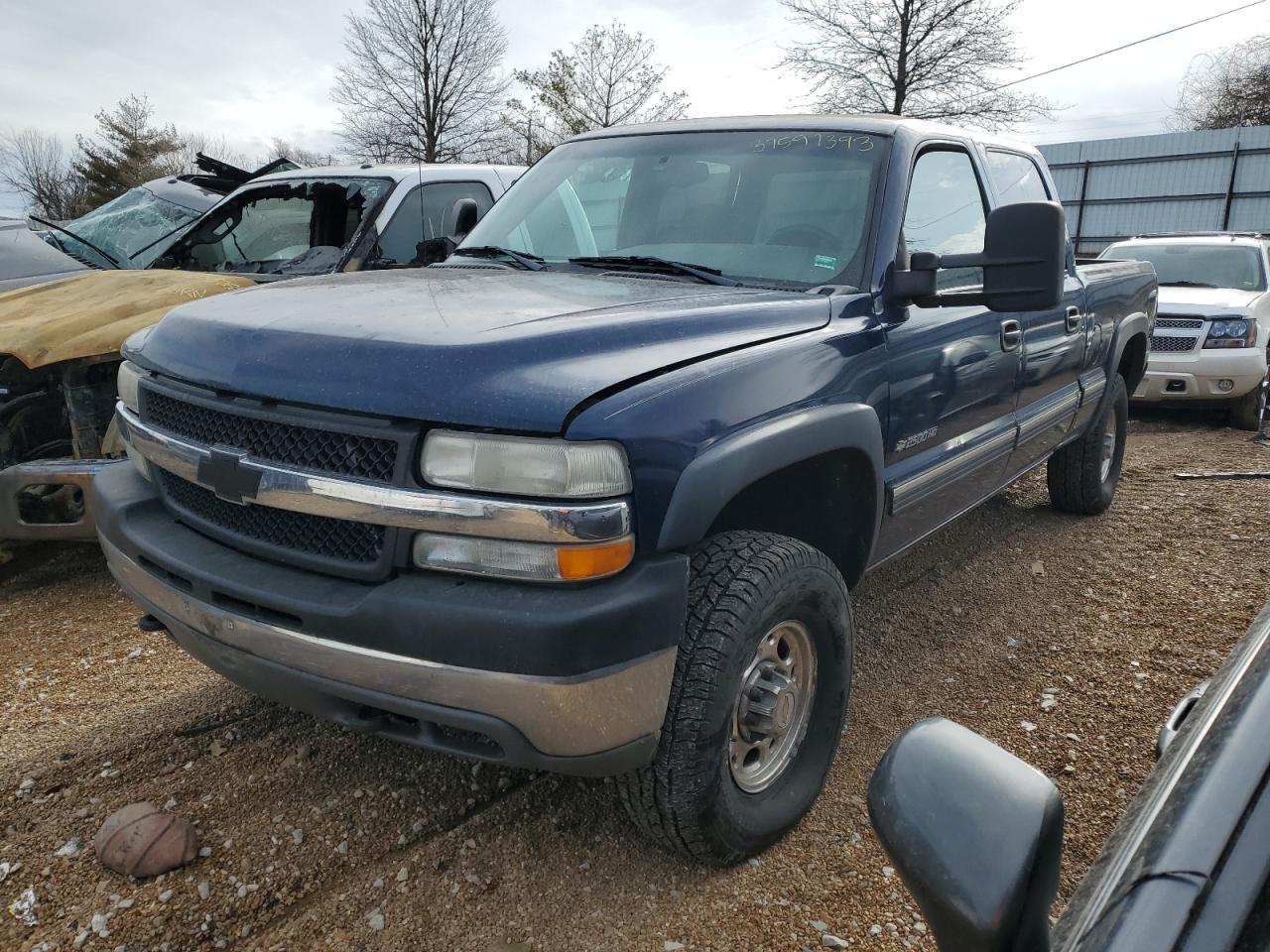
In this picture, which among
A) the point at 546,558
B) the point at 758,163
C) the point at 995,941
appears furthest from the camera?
the point at 758,163

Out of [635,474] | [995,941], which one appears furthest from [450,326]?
[995,941]

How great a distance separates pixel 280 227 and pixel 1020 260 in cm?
491

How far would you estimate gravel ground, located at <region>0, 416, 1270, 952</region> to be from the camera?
2.13 m

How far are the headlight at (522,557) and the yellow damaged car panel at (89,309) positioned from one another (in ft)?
8.47

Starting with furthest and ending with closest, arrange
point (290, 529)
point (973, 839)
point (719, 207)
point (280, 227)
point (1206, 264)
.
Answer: point (1206, 264)
point (280, 227)
point (719, 207)
point (290, 529)
point (973, 839)

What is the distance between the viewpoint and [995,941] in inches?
36.3

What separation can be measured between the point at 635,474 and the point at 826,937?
1.18 metres

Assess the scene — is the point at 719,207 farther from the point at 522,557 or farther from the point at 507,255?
the point at 522,557

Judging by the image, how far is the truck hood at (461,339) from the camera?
1.83 meters

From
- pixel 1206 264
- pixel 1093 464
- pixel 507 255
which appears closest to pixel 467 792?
pixel 507 255

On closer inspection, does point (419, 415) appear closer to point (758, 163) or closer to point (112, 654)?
point (758, 163)

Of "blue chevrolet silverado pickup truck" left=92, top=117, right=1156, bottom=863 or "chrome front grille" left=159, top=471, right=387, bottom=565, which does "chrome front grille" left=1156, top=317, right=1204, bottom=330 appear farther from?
"chrome front grille" left=159, top=471, right=387, bottom=565

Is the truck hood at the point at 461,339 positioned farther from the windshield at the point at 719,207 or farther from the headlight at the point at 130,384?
the windshield at the point at 719,207

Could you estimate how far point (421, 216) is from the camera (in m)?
5.67
